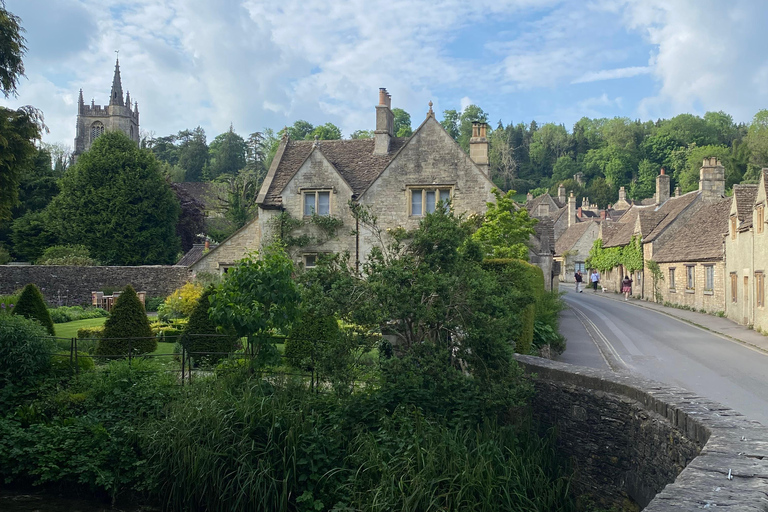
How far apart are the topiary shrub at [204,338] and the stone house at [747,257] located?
21.0 meters

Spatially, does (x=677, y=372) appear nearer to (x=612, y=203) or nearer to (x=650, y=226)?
(x=650, y=226)

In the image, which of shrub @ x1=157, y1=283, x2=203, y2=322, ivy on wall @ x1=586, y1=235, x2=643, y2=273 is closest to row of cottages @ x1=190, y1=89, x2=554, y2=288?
shrub @ x1=157, y1=283, x2=203, y2=322

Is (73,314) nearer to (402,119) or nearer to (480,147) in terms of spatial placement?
(480,147)

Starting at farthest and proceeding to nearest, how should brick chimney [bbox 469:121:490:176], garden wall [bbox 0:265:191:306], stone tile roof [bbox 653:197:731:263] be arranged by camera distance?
stone tile roof [bbox 653:197:731:263], garden wall [bbox 0:265:191:306], brick chimney [bbox 469:121:490:176]

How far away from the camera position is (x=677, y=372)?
54.5 ft

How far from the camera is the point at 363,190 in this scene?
88.8 feet

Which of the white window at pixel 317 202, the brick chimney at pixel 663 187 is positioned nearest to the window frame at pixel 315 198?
the white window at pixel 317 202

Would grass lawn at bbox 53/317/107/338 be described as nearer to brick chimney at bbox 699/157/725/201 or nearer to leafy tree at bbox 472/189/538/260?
leafy tree at bbox 472/189/538/260

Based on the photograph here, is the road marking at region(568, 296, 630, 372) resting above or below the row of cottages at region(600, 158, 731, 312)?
below

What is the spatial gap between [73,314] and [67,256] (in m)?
11.7

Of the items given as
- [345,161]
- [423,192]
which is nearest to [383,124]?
[345,161]

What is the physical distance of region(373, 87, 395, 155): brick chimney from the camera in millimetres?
28062

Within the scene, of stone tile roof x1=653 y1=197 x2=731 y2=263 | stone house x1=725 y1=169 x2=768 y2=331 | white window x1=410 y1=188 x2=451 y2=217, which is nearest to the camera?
stone house x1=725 y1=169 x2=768 y2=331

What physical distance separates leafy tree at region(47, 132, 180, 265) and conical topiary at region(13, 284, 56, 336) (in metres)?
24.5
